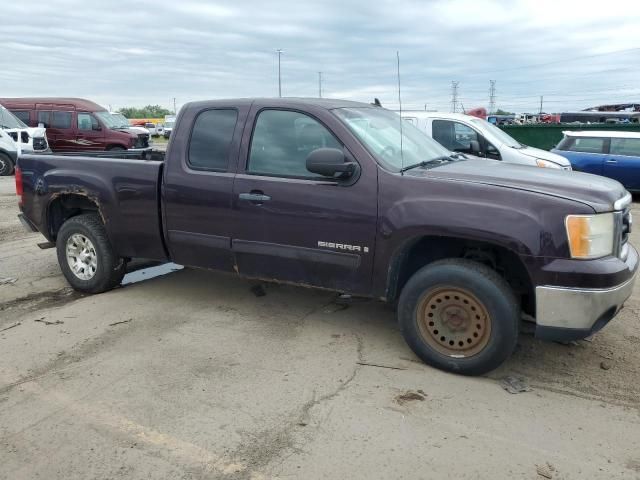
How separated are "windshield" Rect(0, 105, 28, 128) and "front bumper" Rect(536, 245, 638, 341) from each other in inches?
753

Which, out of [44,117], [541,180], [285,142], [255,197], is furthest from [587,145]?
[44,117]

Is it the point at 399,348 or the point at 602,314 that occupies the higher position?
the point at 602,314

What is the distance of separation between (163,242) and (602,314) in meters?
3.48

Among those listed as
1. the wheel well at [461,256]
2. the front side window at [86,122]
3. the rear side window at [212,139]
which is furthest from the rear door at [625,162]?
the front side window at [86,122]

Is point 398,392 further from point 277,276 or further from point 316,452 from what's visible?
point 277,276

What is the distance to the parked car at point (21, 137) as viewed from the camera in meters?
17.5

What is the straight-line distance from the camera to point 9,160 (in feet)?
57.3

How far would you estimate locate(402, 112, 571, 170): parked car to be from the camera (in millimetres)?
9398

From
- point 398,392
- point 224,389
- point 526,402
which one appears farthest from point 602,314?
point 224,389

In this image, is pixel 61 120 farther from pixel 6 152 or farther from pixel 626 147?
pixel 626 147

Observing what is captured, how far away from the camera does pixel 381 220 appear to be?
12.8ft

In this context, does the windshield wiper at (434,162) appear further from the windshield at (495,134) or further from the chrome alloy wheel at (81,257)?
the windshield at (495,134)

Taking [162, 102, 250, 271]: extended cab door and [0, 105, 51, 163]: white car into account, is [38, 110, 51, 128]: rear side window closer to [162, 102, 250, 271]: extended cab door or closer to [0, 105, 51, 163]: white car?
[0, 105, 51, 163]: white car

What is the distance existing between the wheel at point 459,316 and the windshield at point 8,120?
18424 mm
